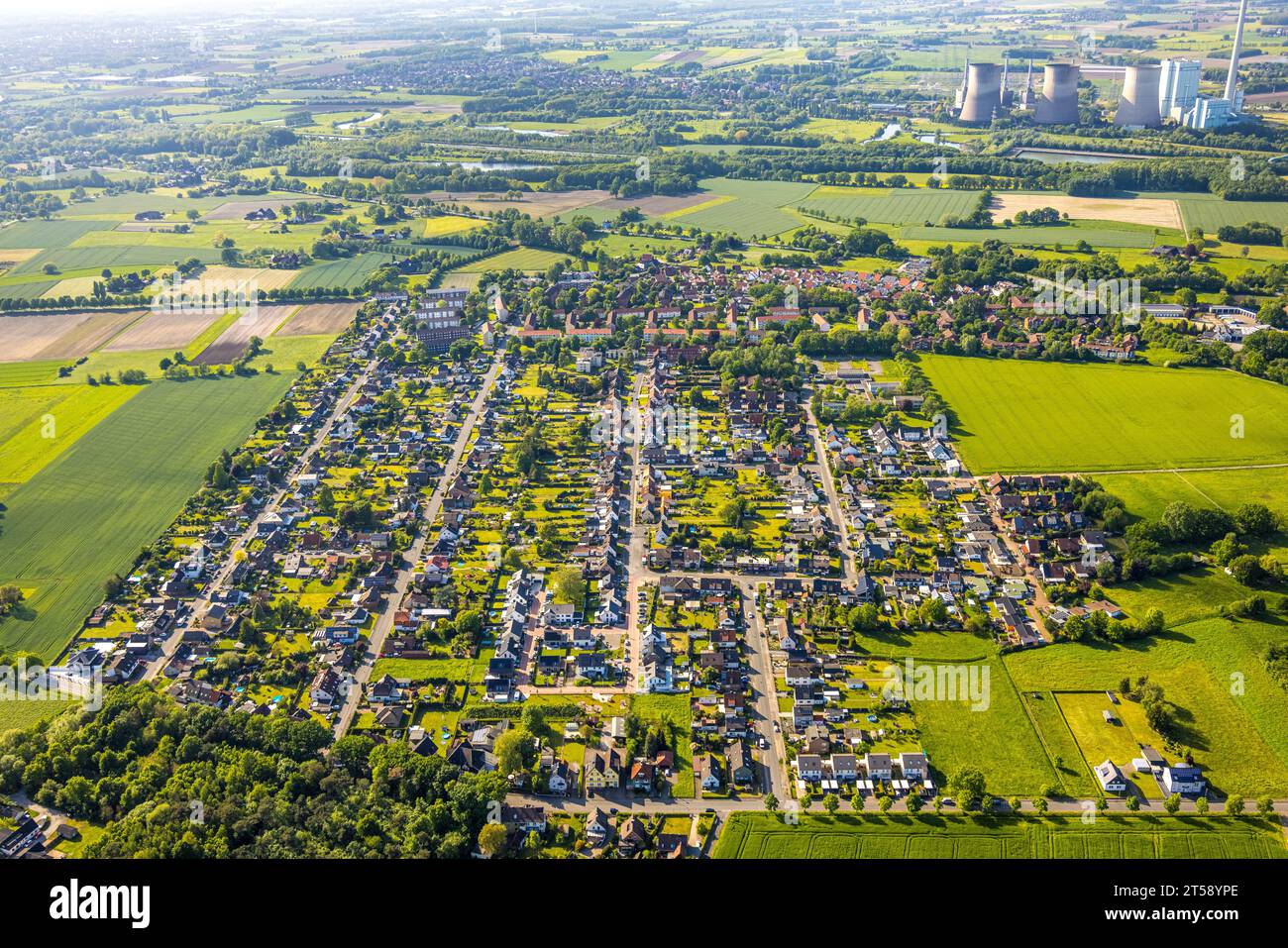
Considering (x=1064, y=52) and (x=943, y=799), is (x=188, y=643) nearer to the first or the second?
(x=943, y=799)

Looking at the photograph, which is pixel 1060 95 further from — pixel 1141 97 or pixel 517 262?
pixel 517 262

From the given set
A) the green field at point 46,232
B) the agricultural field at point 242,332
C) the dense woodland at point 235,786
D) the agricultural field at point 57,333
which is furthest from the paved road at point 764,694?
the green field at point 46,232

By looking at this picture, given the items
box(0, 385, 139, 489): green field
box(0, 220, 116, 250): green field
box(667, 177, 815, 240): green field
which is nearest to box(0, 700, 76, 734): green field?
box(0, 385, 139, 489): green field

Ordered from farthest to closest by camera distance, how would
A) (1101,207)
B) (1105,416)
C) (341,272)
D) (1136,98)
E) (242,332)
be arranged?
(1136,98) → (1101,207) → (341,272) → (242,332) → (1105,416)

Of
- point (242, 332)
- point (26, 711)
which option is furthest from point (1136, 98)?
point (26, 711)

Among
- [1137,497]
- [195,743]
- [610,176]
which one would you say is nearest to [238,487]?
[195,743]

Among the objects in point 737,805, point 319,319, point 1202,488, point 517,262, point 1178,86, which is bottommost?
point 737,805
